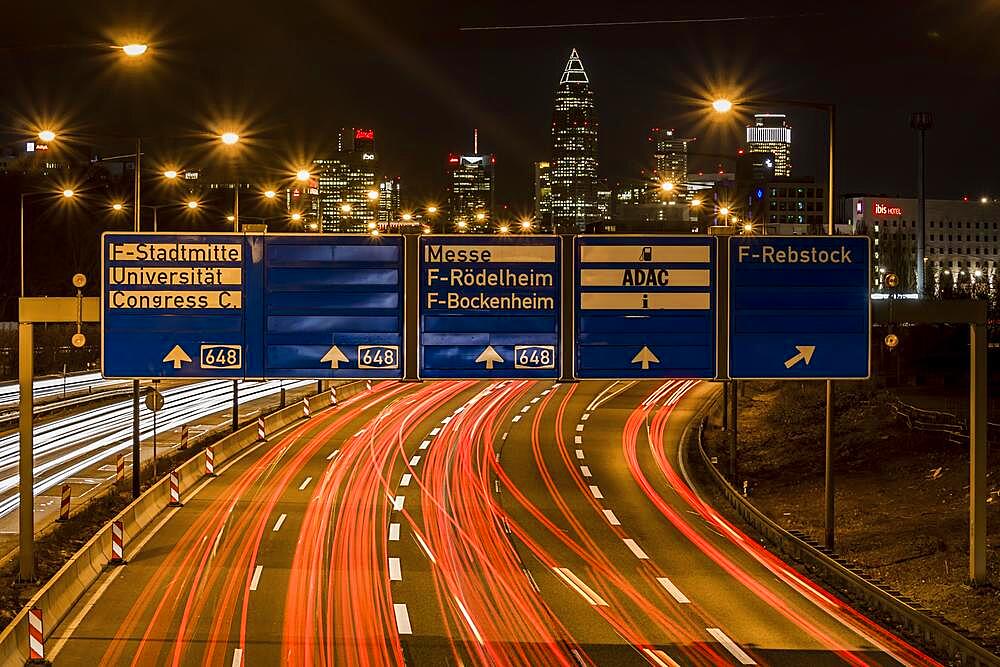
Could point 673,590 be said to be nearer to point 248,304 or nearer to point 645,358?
point 645,358

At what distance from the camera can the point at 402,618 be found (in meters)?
20.6

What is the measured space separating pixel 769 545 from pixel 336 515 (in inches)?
436

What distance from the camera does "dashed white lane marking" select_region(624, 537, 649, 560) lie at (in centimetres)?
2658

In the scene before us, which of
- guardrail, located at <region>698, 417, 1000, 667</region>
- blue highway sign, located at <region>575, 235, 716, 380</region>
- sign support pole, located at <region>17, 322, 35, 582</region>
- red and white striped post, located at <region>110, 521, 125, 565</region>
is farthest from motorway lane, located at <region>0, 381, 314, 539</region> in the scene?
guardrail, located at <region>698, 417, 1000, 667</region>

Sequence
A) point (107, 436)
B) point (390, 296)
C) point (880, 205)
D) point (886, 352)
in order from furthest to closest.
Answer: point (880, 205) → point (886, 352) → point (107, 436) → point (390, 296)

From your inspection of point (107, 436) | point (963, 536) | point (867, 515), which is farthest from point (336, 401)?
point (963, 536)

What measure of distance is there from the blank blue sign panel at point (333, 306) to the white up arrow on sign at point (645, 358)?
362 centimetres

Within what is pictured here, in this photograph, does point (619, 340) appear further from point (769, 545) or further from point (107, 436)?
point (107, 436)

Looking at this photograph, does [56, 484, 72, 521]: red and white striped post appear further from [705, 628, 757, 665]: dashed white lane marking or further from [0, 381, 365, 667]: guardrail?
[705, 628, 757, 665]: dashed white lane marking

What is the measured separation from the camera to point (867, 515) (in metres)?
31.2

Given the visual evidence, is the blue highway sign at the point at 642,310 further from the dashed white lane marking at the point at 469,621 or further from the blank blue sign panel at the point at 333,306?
the dashed white lane marking at the point at 469,621

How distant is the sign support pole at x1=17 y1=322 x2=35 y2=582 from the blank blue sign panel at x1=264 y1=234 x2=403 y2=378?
5.69 m

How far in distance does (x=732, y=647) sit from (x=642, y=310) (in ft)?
18.2

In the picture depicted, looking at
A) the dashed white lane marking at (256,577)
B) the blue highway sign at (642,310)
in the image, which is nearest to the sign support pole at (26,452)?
the dashed white lane marking at (256,577)
